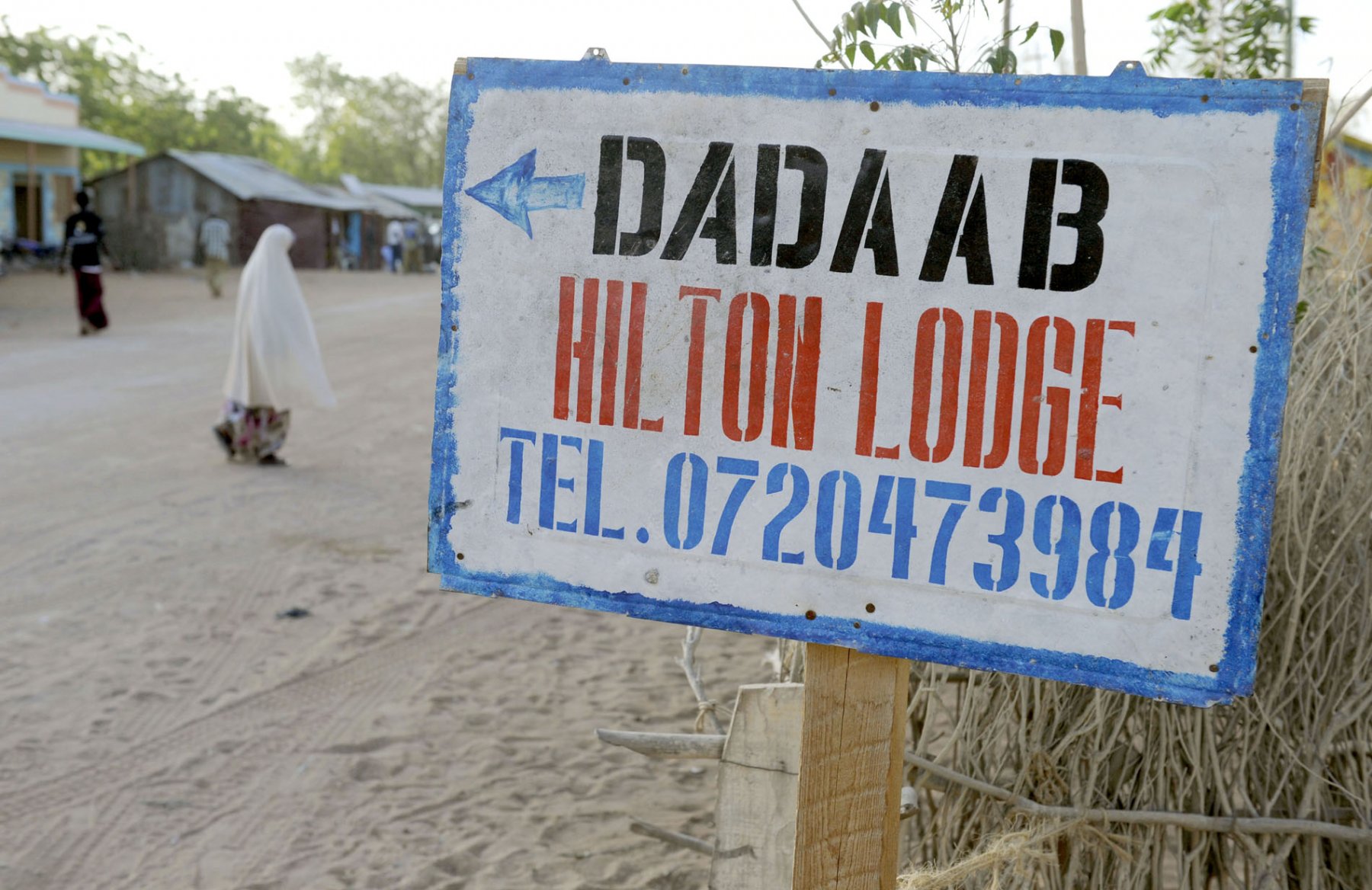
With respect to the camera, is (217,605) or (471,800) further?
(217,605)

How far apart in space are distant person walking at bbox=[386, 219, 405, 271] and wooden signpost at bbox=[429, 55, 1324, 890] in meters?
34.9

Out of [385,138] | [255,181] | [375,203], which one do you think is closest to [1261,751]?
[255,181]

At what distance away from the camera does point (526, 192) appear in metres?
1.73

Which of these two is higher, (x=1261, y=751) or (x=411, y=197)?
(x=411, y=197)

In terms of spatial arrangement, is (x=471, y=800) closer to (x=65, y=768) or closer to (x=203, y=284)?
(x=65, y=768)

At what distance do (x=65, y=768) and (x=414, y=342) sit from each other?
12.6 m

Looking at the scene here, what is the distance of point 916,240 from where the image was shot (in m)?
1.59

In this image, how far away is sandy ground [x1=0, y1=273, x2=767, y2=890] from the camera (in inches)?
141

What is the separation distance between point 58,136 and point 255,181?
7.35m

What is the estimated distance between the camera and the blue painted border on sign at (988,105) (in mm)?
1461

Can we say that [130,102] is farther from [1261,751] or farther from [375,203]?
[1261,751]

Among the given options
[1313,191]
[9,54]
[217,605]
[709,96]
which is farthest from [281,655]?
[9,54]

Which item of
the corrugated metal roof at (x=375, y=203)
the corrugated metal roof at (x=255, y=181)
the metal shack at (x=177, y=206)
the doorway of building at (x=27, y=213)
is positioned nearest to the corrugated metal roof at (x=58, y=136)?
the doorway of building at (x=27, y=213)

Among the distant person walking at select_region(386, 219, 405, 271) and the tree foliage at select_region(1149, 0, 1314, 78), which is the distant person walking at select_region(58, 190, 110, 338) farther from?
the distant person walking at select_region(386, 219, 405, 271)
